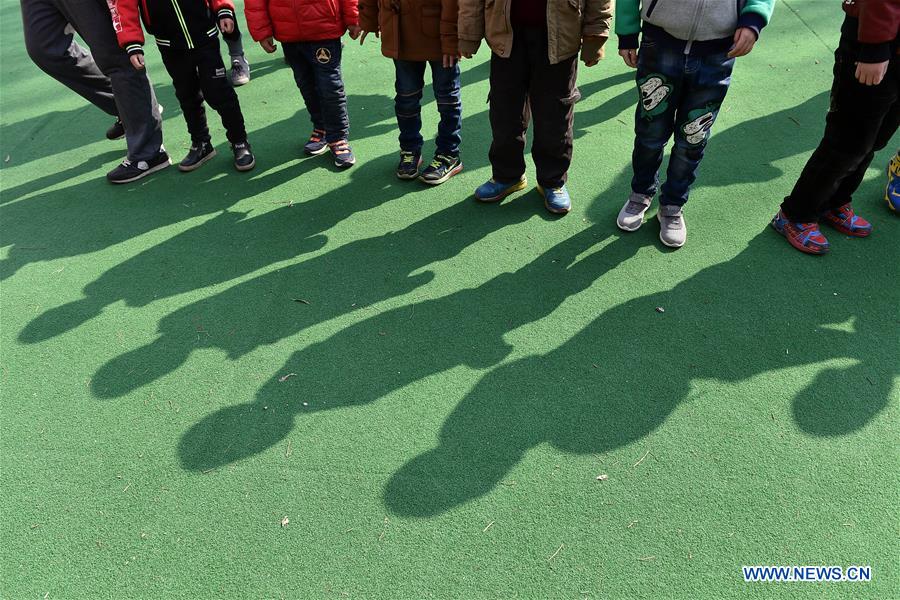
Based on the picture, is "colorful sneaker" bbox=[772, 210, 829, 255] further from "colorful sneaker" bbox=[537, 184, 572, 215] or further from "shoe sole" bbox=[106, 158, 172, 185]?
"shoe sole" bbox=[106, 158, 172, 185]

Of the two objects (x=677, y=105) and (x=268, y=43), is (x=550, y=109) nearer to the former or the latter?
(x=677, y=105)

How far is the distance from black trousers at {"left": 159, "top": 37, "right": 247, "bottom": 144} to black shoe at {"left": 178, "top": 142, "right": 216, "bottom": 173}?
0.05 meters

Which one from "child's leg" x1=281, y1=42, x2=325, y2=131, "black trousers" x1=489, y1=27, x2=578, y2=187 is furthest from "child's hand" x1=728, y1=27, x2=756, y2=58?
"child's leg" x1=281, y1=42, x2=325, y2=131

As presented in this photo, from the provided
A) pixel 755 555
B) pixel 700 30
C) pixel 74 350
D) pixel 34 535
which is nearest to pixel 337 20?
pixel 700 30

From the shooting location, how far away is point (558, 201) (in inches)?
132

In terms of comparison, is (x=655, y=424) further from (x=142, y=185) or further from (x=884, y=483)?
(x=142, y=185)

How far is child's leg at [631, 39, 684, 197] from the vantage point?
2.63 m

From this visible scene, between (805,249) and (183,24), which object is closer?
(805,249)

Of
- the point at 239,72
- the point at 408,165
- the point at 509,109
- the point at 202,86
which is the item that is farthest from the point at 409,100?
the point at 239,72

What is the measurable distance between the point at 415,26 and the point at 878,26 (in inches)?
79.6

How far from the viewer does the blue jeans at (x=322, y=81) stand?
3521 millimetres

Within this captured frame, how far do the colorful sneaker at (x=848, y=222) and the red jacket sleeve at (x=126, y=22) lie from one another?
387cm

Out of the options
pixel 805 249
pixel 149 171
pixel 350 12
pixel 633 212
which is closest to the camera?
pixel 805 249

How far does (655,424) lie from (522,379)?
54 centimetres
